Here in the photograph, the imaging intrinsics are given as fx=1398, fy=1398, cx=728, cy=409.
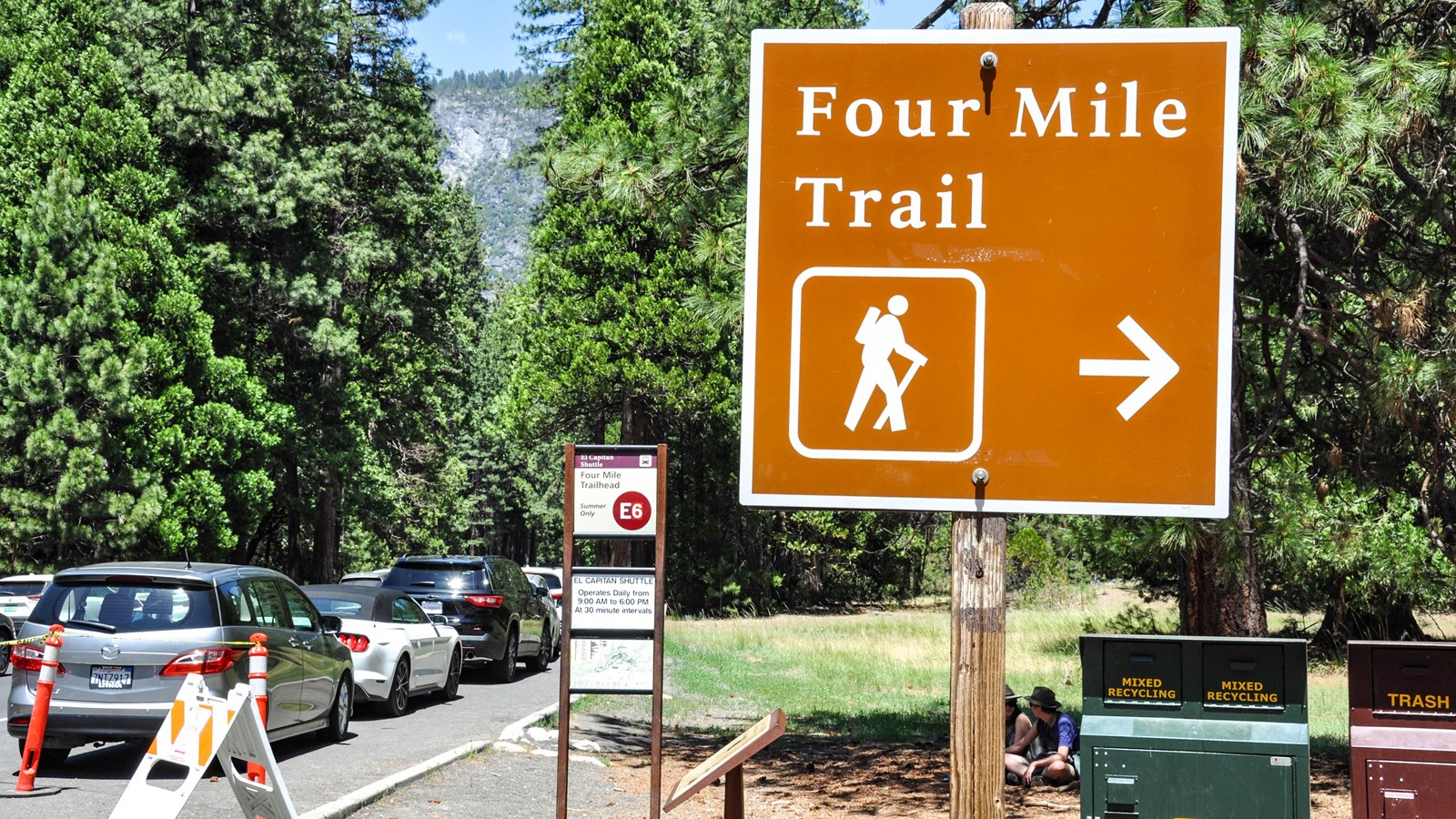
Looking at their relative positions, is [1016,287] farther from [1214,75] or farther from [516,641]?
[516,641]

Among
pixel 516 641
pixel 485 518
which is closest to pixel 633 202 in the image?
pixel 516 641

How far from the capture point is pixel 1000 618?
3.57 meters

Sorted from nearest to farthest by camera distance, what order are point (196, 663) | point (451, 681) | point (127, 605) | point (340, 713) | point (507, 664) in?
point (196, 663), point (127, 605), point (340, 713), point (451, 681), point (507, 664)

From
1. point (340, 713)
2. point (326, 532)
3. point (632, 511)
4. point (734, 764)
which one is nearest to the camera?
point (734, 764)

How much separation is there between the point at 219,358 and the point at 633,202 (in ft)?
81.5

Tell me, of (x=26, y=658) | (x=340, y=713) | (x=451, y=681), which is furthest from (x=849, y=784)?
(x=451, y=681)

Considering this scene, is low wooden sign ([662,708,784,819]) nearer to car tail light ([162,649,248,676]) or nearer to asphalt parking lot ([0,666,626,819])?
asphalt parking lot ([0,666,626,819])

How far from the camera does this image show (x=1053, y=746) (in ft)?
39.2

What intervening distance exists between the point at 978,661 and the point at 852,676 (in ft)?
65.1

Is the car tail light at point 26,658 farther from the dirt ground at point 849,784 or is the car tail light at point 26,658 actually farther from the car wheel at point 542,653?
the car wheel at point 542,653

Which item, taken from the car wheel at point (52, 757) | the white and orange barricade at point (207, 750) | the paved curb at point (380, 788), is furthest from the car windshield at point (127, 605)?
the white and orange barricade at point (207, 750)

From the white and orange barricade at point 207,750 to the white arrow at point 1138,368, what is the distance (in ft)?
18.0

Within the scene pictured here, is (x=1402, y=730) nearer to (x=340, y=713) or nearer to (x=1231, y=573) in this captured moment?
(x=1231, y=573)

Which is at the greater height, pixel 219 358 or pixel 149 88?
pixel 149 88
